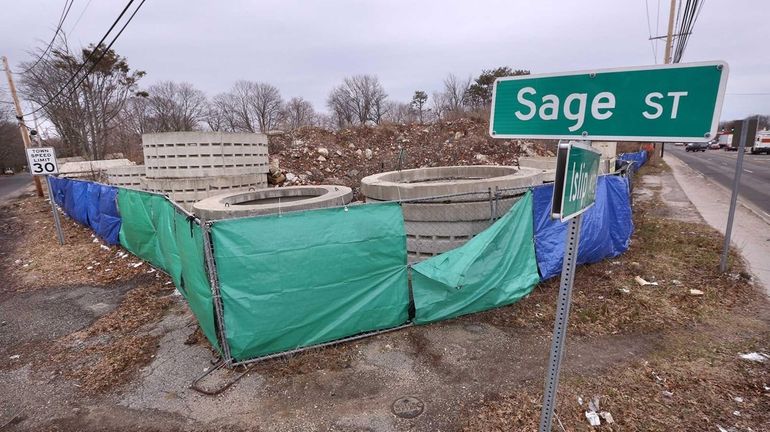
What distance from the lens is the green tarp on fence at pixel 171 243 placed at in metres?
3.95

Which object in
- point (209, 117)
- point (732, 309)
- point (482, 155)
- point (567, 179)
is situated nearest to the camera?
point (567, 179)

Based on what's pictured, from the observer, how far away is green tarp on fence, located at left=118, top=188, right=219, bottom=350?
395 centimetres

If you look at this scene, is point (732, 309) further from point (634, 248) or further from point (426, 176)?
point (426, 176)

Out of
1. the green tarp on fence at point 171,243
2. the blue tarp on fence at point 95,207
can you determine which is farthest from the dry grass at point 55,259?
the green tarp on fence at point 171,243

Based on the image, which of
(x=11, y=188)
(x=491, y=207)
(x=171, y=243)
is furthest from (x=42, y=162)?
Answer: (x=11, y=188)

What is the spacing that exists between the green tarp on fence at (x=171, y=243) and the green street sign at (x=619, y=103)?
3.26 m

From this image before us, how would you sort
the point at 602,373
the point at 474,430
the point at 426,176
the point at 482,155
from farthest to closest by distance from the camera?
1. the point at 482,155
2. the point at 426,176
3. the point at 602,373
4. the point at 474,430

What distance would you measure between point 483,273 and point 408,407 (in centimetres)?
203

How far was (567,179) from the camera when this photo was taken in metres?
1.48

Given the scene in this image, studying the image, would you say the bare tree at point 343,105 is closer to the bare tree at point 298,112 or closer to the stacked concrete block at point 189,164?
the bare tree at point 298,112

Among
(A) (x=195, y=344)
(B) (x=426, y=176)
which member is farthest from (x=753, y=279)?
(A) (x=195, y=344)

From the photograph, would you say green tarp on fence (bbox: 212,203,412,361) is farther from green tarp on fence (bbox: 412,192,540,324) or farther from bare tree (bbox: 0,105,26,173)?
bare tree (bbox: 0,105,26,173)

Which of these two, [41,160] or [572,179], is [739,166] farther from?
[41,160]

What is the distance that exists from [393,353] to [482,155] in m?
16.3
